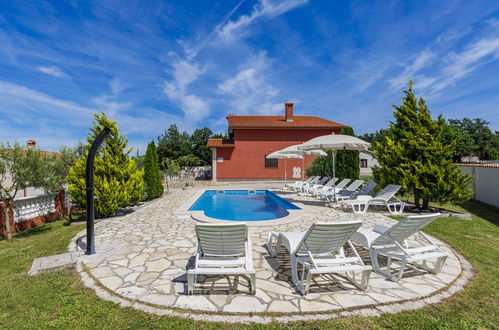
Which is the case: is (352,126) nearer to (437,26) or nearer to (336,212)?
(437,26)

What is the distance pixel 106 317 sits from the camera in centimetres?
255

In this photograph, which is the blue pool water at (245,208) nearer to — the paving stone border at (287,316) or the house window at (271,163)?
the paving stone border at (287,316)

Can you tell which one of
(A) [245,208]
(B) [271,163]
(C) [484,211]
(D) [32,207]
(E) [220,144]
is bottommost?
(A) [245,208]

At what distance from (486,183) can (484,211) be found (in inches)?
Result: 101

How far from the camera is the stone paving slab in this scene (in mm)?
3816

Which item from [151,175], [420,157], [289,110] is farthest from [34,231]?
[289,110]

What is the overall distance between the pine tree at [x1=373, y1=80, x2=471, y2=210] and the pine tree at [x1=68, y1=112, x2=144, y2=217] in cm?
918

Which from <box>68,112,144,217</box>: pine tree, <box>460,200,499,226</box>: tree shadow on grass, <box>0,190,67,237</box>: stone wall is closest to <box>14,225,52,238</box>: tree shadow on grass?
<box>0,190,67,237</box>: stone wall

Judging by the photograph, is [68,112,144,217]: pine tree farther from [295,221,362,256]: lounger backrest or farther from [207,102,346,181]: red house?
[207,102,346,181]: red house

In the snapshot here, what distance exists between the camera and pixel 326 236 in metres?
3.05

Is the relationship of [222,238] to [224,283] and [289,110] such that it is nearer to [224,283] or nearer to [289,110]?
[224,283]

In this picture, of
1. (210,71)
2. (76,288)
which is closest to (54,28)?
(210,71)

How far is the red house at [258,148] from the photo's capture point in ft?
74.5

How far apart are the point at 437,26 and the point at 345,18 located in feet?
12.9
